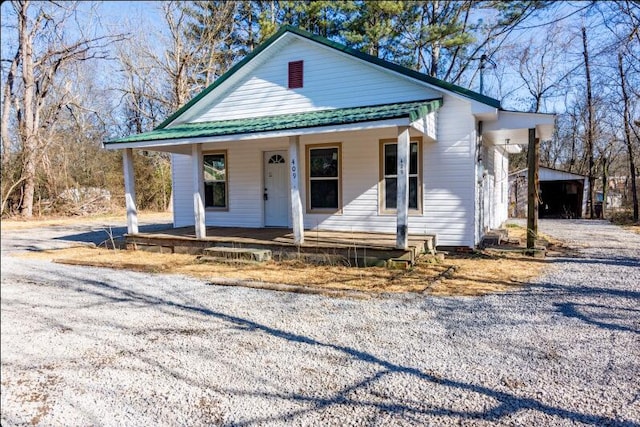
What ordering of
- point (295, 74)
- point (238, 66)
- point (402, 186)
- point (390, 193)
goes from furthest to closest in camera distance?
1. point (238, 66)
2. point (295, 74)
3. point (390, 193)
4. point (402, 186)

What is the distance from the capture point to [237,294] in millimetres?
5434

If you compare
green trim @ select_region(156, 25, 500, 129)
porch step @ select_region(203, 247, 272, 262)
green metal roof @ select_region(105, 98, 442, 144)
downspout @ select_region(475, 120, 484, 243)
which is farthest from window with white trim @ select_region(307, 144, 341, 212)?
downspout @ select_region(475, 120, 484, 243)

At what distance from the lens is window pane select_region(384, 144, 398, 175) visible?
8.83 m

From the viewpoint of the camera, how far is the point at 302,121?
26.6 feet

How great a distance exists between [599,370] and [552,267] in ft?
14.9

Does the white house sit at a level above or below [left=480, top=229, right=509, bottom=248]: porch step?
above

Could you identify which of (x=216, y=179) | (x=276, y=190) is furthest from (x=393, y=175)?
(x=216, y=179)

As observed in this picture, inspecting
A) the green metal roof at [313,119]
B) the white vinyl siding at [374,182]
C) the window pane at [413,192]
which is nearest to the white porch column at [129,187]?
the green metal roof at [313,119]

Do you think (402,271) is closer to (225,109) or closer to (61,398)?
(61,398)

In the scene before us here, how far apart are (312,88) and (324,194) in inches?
Answer: 99.7

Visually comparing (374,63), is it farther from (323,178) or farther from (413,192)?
(413,192)

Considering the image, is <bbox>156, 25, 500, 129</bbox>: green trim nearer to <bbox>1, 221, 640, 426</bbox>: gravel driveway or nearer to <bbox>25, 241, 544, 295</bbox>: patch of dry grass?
<bbox>25, 241, 544, 295</bbox>: patch of dry grass

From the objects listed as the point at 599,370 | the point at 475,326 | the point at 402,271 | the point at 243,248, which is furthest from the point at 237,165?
the point at 599,370

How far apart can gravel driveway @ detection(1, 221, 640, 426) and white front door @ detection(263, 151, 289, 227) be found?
16.0 feet
